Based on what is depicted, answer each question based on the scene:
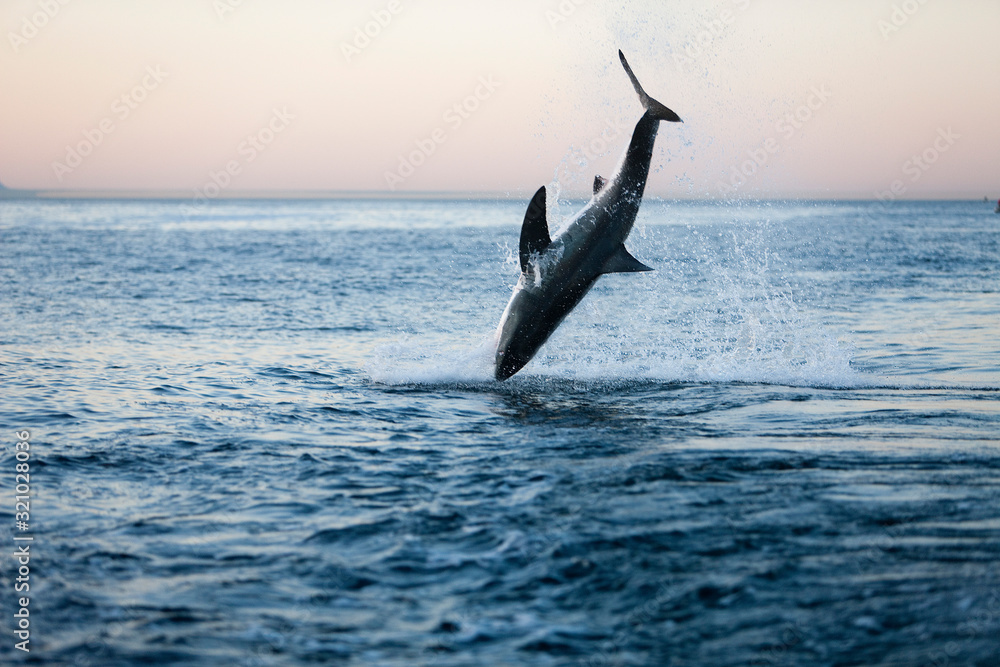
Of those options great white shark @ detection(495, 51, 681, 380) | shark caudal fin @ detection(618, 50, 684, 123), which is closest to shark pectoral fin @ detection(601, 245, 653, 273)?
great white shark @ detection(495, 51, 681, 380)

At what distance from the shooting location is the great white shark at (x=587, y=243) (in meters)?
12.6

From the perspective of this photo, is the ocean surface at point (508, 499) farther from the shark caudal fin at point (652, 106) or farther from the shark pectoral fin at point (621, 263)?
the shark caudal fin at point (652, 106)

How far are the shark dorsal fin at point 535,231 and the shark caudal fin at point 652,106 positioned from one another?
196cm

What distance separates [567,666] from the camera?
18.1ft

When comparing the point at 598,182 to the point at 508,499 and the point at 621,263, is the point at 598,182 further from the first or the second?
the point at 508,499

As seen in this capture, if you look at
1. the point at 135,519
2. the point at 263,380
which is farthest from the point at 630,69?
the point at 135,519

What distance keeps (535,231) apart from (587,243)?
0.79 m

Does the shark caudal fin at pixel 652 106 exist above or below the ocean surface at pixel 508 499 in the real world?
above

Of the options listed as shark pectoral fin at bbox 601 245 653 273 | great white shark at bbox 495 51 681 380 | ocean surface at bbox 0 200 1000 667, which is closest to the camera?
ocean surface at bbox 0 200 1000 667

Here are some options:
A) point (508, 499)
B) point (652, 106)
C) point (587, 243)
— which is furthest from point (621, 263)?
point (508, 499)

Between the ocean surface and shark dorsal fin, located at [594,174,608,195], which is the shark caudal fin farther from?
the ocean surface

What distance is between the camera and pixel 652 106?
1253cm

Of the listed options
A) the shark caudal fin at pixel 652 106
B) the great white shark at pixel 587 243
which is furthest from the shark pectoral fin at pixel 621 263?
the shark caudal fin at pixel 652 106

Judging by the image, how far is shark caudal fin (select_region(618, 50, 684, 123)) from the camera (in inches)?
488
